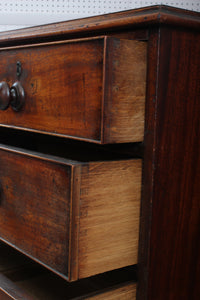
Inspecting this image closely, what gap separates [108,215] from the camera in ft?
2.11

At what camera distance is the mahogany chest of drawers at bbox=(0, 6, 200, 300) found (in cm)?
61

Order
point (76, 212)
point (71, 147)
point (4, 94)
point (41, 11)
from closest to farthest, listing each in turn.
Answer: point (76, 212)
point (4, 94)
point (71, 147)
point (41, 11)

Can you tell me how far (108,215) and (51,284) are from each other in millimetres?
287

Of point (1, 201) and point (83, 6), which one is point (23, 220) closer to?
point (1, 201)

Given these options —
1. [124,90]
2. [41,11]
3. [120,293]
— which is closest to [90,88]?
[124,90]

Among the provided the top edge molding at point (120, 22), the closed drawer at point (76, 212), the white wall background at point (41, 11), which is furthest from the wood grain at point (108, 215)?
the white wall background at point (41, 11)

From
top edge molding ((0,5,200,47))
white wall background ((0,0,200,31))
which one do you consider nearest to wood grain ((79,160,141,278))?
top edge molding ((0,5,200,47))

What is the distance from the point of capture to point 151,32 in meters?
0.62

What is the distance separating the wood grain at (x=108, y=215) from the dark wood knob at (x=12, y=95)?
244 mm

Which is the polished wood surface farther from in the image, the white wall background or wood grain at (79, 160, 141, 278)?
the white wall background

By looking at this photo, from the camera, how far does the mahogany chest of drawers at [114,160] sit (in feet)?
2.00

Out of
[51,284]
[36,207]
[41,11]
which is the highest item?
[41,11]

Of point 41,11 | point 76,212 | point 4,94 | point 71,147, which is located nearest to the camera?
point 76,212

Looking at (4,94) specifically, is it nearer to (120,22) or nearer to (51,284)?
(120,22)
